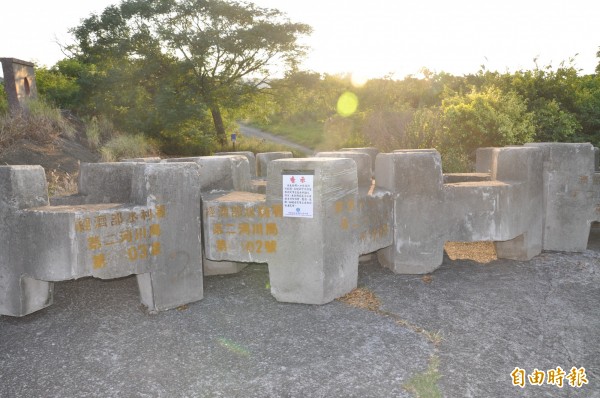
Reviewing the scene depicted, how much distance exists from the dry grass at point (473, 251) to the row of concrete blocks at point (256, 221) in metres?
0.33

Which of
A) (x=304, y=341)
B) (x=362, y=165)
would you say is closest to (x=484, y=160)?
(x=362, y=165)

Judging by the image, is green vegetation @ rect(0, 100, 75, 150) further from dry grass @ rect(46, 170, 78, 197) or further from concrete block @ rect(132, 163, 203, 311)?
concrete block @ rect(132, 163, 203, 311)

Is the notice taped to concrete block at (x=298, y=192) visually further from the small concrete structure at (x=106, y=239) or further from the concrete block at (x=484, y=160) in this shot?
the concrete block at (x=484, y=160)

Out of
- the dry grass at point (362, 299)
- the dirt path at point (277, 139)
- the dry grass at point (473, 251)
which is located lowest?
the dry grass at point (473, 251)

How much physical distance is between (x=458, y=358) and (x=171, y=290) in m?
3.06

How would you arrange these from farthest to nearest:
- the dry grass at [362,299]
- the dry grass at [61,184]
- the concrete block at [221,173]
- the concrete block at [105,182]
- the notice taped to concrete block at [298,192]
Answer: the dry grass at [61,184] < the concrete block at [221,173] < the concrete block at [105,182] < the dry grass at [362,299] < the notice taped to concrete block at [298,192]

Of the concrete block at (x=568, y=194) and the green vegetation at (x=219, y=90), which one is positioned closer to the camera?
the concrete block at (x=568, y=194)

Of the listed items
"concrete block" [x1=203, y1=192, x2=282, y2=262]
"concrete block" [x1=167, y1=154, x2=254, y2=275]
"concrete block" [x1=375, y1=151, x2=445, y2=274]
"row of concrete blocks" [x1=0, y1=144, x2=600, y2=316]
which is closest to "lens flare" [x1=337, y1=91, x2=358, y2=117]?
"row of concrete blocks" [x1=0, y1=144, x2=600, y2=316]

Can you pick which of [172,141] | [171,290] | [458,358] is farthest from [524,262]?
[172,141]

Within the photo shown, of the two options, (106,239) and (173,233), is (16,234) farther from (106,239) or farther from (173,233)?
(173,233)

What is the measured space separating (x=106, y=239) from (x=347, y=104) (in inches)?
983

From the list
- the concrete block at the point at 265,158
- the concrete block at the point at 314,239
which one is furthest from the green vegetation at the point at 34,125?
the concrete block at the point at 314,239

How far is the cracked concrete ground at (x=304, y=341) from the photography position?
382 centimetres

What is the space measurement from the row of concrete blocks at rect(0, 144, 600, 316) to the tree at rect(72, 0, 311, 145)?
13.0 metres
